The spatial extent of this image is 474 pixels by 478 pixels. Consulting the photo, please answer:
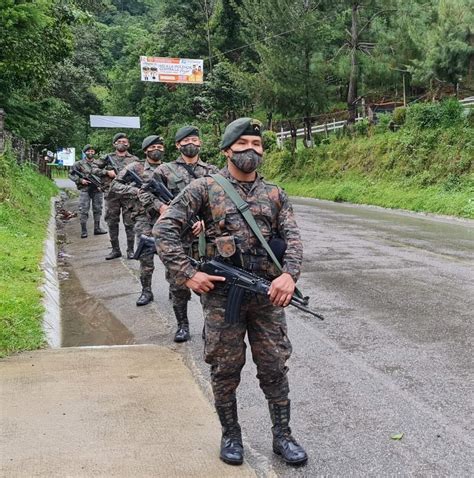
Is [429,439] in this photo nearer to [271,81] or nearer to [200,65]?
[271,81]

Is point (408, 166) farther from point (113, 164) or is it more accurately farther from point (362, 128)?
point (113, 164)

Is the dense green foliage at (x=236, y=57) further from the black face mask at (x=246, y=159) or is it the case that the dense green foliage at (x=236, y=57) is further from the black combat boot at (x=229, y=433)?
the black combat boot at (x=229, y=433)

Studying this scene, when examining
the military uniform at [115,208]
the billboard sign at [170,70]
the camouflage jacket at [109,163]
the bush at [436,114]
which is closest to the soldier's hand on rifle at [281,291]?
the camouflage jacket at [109,163]

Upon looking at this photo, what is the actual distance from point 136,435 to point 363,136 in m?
24.8

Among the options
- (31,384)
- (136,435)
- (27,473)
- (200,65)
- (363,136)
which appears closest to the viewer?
(27,473)

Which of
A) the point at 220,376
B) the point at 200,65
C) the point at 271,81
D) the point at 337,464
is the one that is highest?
the point at 200,65

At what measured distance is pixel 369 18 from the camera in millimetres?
27000

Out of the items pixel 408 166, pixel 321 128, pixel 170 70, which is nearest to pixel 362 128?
pixel 408 166

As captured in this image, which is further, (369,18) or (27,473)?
(369,18)

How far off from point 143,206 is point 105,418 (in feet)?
10.6

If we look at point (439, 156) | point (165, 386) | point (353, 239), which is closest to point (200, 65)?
point (439, 156)

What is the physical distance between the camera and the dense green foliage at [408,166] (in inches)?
730

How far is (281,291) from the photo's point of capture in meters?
3.08

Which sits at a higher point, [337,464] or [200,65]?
[200,65]
